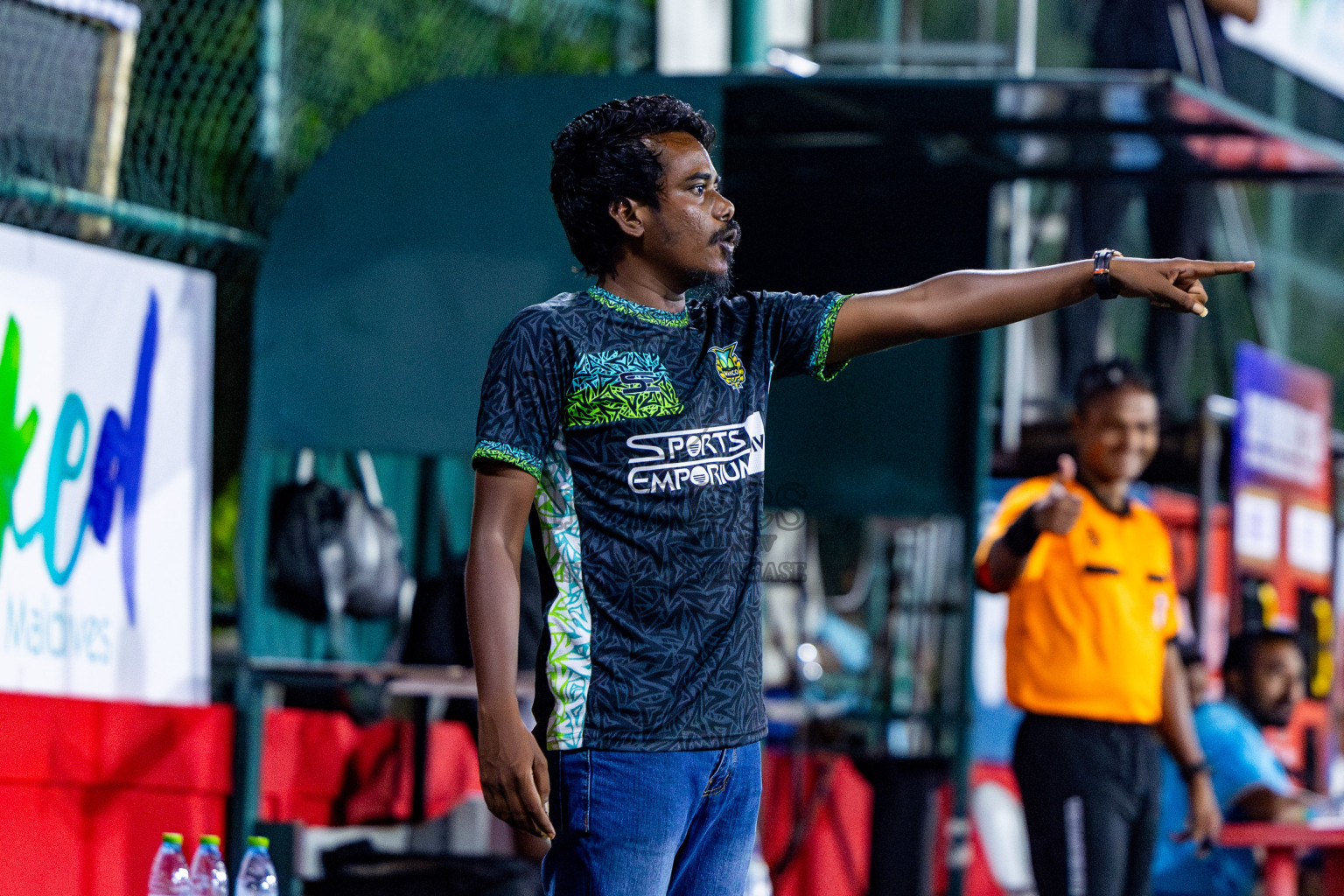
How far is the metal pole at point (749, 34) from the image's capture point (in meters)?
7.09

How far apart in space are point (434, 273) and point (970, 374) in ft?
5.72

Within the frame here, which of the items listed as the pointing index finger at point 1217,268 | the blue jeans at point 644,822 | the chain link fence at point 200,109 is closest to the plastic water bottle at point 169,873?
the chain link fence at point 200,109

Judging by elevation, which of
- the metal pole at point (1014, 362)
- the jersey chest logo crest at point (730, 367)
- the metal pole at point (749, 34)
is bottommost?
the jersey chest logo crest at point (730, 367)

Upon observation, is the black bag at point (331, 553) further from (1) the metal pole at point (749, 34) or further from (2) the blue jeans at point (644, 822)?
(2) the blue jeans at point (644, 822)

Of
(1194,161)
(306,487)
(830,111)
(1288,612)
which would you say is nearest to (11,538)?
(306,487)

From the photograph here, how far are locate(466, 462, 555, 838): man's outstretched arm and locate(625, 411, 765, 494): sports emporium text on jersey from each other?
0.16 m

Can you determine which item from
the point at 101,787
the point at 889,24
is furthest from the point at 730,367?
the point at 889,24

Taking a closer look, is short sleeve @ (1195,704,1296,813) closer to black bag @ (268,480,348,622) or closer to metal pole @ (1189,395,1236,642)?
metal pole @ (1189,395,1236,642)

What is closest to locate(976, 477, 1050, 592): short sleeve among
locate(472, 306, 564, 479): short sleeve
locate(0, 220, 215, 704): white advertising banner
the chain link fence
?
locate(0, 220, 215, 704): white advertising banner

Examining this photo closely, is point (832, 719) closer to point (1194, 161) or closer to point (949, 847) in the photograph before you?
point (949, 847)

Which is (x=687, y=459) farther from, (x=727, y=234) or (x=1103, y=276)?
(x=1103, y=276)

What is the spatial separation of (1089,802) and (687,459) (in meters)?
2.94

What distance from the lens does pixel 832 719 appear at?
819cm

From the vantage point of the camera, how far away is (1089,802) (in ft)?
17.4
